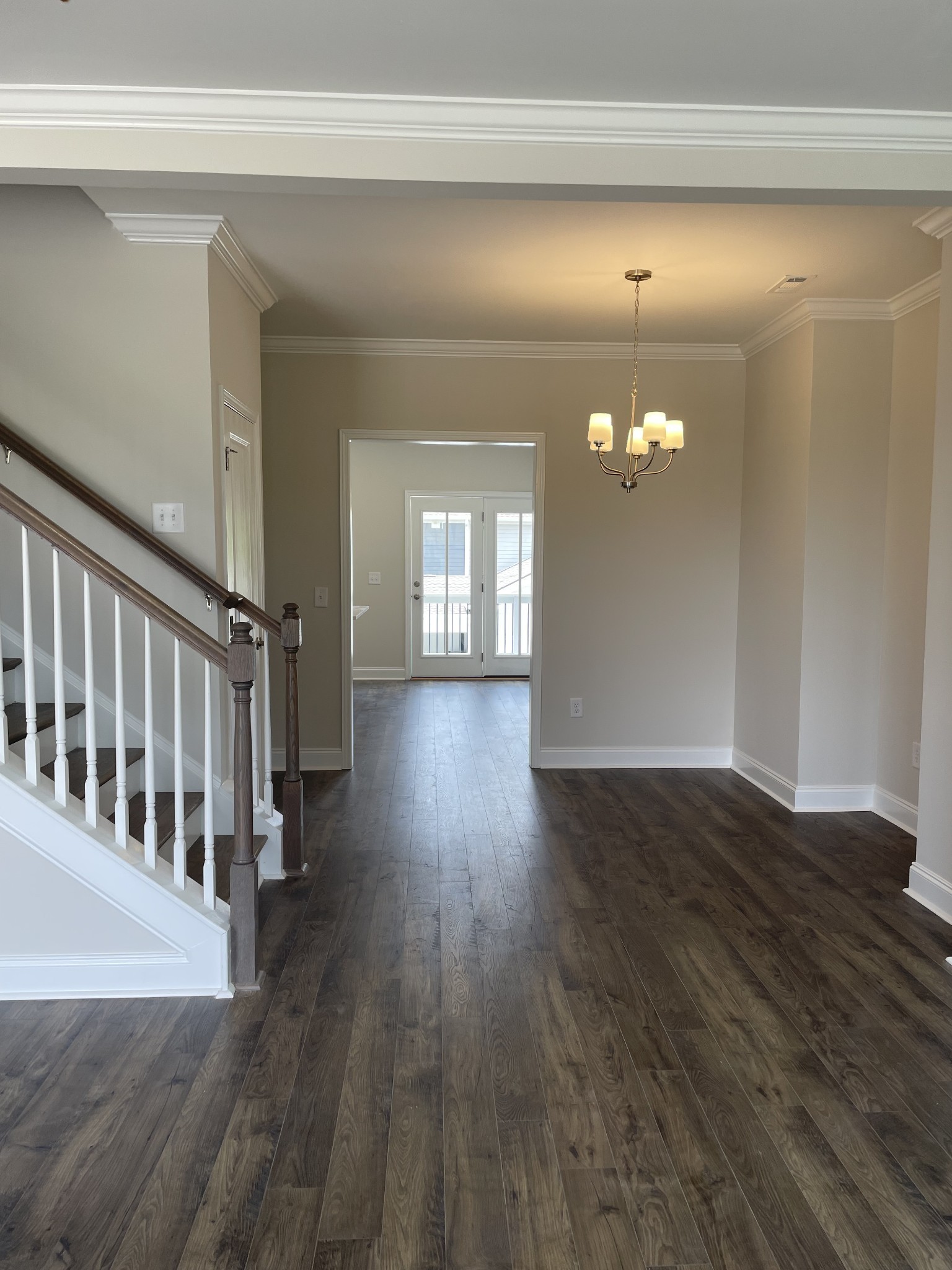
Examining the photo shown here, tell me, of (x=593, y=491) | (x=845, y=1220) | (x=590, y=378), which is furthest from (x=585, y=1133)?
(x=590, y=378)

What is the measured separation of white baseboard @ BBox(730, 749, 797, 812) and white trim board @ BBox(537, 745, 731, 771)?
0.42ft

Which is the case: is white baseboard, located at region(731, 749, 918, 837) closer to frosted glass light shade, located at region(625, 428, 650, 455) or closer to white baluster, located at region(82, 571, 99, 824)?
frosted glass light shade, located at region(625, 428, 650, 455)

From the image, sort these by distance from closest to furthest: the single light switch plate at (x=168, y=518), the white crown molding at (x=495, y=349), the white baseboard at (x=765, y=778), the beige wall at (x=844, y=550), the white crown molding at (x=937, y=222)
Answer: the white crown molding at (x=937, y=222) → the single light switch plate at (x=168, y=518) → the beige wall at (x=844, y=550) → the white baseboard at (x=765, y=778) → the white crown molding at (x=495, y=349)

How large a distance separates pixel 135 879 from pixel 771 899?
247 cm

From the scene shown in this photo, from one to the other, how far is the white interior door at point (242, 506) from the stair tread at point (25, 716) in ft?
2.85

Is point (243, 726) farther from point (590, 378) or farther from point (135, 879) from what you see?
point (590, 378)

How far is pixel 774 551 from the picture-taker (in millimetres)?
5082

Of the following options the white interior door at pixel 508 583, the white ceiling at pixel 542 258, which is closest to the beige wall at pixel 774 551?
the white ceiling at pixel 542 258

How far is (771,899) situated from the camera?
3561mm

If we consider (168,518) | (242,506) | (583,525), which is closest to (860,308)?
(583,525)

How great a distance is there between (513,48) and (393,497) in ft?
23.9

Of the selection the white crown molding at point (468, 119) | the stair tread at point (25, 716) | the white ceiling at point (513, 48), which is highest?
the white ceiling at point (513, 48)

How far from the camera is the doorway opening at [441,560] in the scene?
9.41 meters

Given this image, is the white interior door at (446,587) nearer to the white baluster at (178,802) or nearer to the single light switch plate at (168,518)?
the single light switch plate at (168,518)
